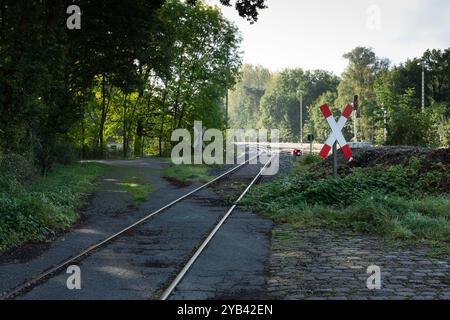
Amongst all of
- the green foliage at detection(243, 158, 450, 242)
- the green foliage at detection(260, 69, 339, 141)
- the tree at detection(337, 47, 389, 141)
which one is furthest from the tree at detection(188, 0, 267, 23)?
the green foliage at detection(260, 69, 339, 141)

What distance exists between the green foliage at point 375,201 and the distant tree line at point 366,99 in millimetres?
12526

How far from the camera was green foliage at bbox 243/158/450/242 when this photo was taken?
9055 millimetres

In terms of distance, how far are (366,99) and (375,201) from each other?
4330 centimetres

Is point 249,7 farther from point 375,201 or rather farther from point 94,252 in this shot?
point 94,252

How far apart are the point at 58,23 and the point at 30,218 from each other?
1031 cm

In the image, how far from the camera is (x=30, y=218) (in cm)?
955

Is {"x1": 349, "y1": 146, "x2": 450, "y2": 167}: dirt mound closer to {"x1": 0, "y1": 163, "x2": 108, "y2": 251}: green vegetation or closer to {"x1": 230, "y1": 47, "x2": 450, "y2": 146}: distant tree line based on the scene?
{"x1": 0, "y1": 163, "x2": 108, "y2": 251}: green vegetation

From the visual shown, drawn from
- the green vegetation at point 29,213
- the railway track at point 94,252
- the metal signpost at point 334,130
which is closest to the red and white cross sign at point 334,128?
the metal signpost at point 334,130

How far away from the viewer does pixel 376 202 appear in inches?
410

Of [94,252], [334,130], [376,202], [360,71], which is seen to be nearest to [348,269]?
[94,252]

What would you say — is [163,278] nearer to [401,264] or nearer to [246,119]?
[401,264]

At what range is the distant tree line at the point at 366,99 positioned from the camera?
25250mm

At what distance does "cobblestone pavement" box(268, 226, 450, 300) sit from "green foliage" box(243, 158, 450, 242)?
0.80 m

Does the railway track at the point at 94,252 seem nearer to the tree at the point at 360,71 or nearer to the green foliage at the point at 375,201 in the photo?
the green foliage at the point at 375,201
